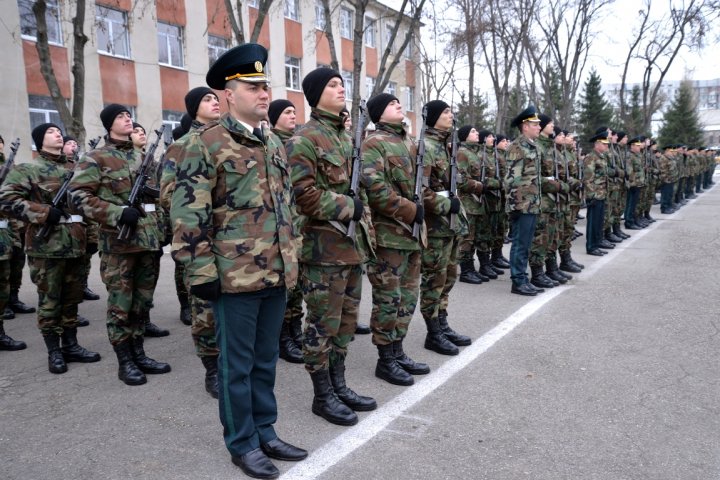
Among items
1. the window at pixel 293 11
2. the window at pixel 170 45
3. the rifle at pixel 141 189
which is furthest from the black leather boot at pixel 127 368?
the window at pixel 293 11

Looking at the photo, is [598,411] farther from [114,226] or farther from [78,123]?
[78,123]

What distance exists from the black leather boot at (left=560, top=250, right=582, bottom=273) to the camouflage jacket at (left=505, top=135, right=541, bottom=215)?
181 centimetres

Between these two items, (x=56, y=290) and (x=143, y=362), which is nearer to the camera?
(x=143, y=362)

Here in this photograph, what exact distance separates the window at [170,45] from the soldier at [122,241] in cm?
1557

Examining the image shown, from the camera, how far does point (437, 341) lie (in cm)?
480

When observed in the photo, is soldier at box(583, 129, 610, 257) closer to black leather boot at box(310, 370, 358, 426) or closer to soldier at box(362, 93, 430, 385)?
soldier at box(362, 93, 430, 385)

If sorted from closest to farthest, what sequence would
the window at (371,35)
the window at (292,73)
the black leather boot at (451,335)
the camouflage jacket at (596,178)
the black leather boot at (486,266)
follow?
the black leather boot at (451,335) → the black leather boot at (486,266) → the camouflage jacket at (596,178) → the window at (292,73) → the window at (371,35)

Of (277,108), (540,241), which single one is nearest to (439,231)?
(277,108)

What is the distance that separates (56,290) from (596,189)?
8052 mm

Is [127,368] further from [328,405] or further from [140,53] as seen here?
[140,53]

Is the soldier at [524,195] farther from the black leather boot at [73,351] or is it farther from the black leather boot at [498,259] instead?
the black leather boot at [73,351]

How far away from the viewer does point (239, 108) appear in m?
2.83

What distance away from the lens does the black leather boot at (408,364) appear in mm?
4301

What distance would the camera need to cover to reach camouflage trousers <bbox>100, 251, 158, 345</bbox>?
169 inches
